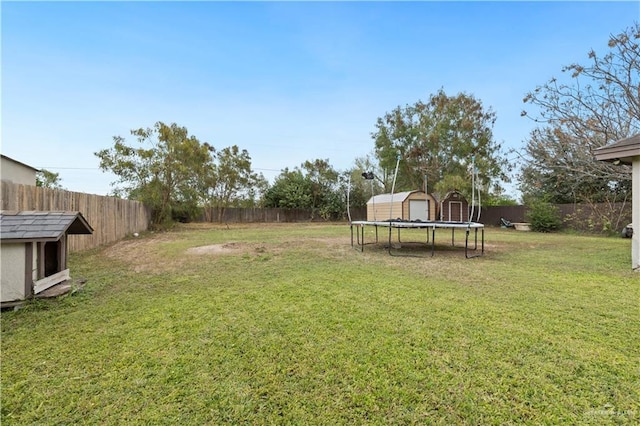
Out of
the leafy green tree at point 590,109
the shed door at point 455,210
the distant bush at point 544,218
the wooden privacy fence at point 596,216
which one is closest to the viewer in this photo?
the leafy green tree at point 590,109

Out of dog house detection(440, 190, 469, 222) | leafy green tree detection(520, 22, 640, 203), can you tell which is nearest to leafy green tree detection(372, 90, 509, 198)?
dog house detection(440, 190, 469, 222)

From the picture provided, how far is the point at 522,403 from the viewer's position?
1602 mm

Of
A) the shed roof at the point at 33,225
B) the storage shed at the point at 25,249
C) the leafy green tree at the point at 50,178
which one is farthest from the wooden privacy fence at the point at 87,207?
the leafy green tree at the point at 50,178

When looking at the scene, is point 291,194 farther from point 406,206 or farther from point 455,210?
point 455,210

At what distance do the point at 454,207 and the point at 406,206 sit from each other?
4.28 meters

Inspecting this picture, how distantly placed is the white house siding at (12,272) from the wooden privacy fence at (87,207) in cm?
318

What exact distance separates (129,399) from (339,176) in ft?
83.1

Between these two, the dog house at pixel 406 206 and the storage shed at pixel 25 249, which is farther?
the dog house at pixel 406 206

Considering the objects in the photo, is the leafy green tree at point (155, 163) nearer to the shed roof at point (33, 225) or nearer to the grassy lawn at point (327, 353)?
the grassy lawn at point (327, 353)

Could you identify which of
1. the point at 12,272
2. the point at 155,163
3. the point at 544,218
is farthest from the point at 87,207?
the point at 544,218

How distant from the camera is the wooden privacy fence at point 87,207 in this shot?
17.9 ft

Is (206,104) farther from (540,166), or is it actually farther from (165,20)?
(540,166)

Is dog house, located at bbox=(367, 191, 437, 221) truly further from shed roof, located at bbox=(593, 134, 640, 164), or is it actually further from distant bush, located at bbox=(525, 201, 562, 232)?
shed roof, located at bbox=(593, 134, 640, 164)

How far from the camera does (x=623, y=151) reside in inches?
193
